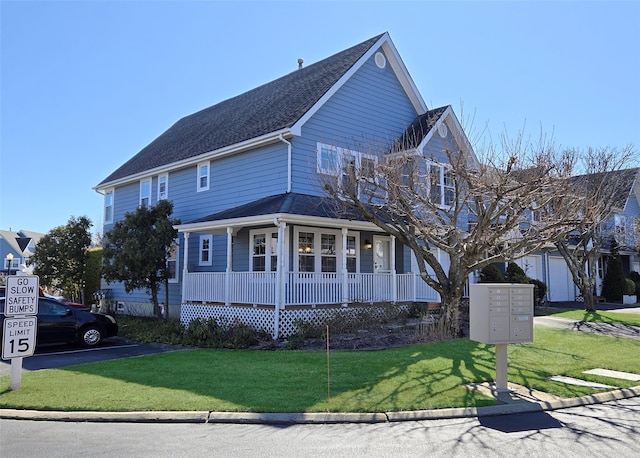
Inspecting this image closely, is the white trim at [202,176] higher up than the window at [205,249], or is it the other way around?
the white trim at [202,176]

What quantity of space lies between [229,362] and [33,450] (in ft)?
17.6

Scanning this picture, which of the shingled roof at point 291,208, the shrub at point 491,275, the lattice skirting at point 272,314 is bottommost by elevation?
the lattice skirting at point 272,314

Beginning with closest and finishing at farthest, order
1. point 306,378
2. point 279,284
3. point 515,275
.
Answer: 1. point 306,378
2. point 279,284
3. point 515,275

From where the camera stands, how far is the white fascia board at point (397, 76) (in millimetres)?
17016

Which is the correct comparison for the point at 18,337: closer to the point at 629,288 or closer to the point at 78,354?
the point at 78,354

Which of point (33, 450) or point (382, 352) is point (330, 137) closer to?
point (382, 352)

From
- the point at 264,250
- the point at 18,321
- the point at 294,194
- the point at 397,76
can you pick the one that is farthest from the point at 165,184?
the point at 18,321

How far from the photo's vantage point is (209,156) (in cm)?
1967

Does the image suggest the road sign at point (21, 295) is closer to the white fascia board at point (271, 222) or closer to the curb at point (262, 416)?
the curb at point (262, 416)

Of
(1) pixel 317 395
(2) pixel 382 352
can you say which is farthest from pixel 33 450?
(2) pixel 382 352

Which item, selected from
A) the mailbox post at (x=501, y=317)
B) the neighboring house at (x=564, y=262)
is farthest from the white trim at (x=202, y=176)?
the neighboring house at (x=564, y=262)

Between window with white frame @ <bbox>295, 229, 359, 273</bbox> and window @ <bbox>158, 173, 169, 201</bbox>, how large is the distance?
847 cm

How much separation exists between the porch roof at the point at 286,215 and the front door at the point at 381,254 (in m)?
2.12

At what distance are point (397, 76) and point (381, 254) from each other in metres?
7.37
